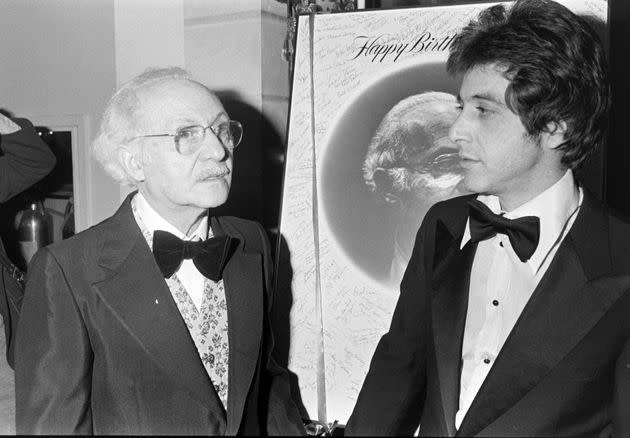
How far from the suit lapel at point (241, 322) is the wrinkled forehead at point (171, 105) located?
0.35m

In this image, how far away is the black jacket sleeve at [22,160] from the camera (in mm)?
1960

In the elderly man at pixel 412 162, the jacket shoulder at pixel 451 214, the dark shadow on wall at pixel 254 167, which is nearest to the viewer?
the jacket shoulder at pixel 451 214

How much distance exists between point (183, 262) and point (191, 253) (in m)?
0.08

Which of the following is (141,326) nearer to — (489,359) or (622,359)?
(489,359)

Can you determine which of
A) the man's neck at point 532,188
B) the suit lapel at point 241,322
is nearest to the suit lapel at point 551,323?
the man's neck at point 532,188

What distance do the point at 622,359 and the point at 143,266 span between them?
101 centimetres

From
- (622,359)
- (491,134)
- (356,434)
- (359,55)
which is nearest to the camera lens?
(622,359)

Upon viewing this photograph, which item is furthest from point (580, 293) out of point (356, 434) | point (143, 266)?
point (143, 266)

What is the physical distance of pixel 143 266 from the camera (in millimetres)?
1419

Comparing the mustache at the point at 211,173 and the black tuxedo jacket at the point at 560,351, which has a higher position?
the mustache at the point at 211,173

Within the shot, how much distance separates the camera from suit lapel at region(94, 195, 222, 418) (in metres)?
1.38

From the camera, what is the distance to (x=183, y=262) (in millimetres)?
1493

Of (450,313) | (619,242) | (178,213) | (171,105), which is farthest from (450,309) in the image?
(171,105)

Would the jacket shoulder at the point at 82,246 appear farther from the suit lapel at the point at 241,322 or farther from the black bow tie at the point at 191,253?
the suit lapel at the point at 241,322
